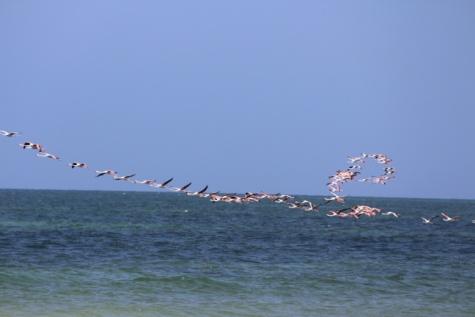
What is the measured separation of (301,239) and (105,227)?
1719 cm

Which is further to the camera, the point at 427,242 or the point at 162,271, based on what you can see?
the point at 427,242

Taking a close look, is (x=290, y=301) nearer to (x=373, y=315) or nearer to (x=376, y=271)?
(x=373, y=315)

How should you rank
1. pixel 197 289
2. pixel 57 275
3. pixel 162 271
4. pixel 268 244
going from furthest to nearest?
1. pixel 268 244
2. pixel 162 271
3. pixel 57 275
4. pixel 197 289

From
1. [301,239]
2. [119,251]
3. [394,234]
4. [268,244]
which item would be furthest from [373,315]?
[394,234]

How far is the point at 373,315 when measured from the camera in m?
24.5

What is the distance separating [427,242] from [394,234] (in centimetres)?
979

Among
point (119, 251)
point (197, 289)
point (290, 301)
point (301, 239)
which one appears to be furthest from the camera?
point (301, 239)

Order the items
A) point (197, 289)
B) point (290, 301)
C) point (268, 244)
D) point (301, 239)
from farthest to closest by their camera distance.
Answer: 1. point (301, 239)
2. point (268, 244)
3. point (197, 289)
4. point (290, 301)

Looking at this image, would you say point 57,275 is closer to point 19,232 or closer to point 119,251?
point 119,251

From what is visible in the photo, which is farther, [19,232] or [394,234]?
[394,234]

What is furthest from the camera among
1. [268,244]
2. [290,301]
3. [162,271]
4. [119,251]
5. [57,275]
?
[268,244]

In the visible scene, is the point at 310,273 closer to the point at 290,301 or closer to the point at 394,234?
the point at 290,301

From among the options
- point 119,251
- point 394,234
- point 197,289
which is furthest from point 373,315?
point 394,234

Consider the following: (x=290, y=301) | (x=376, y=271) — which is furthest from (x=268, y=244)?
(x=290, y=301)
